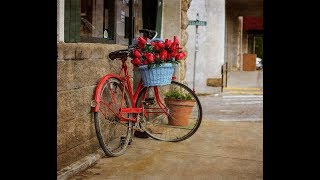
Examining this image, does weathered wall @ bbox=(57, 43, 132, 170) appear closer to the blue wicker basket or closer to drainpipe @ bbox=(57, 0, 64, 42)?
drainpipe @ bbox=(57, 0, 64, 42)

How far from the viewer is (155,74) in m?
4.19

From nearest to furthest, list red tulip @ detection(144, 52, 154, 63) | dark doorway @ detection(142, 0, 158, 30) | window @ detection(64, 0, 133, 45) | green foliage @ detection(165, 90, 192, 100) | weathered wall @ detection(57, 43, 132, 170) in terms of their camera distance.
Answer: weathered wall @ detection(57, 43, 132, 170), red tulip @ detection(144, 52, 154, 63), window @ detection(64, 0, 133, 45), green foliage @ detection(165, 90, 192, 100), dark doorway @ detection(142, 0, 158, 30)

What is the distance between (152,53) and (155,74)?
9.5 inches

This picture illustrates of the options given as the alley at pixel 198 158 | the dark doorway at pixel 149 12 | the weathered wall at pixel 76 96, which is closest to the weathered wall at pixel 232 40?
the dark doorway at pixel 149 12

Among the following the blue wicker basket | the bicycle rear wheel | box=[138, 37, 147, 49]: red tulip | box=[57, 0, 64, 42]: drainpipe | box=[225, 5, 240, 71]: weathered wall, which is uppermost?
box=[225, 5, 240, 71]: weathered wall

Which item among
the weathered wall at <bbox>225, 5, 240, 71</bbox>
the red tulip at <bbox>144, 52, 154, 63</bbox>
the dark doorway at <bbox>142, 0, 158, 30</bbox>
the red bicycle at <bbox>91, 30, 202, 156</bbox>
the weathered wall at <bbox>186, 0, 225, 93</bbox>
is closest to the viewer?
the red bicycle at <bbox>91, 30, 202, 156</bbox>

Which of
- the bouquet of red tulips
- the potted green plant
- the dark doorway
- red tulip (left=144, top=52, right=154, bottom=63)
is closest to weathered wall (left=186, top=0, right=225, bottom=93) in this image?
the dark doorway

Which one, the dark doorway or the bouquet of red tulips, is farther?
the dark doorway

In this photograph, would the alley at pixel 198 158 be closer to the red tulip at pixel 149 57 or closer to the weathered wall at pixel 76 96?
the weathered wall at pixel 76 96

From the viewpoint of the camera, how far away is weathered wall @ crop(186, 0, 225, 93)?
11377 millimetres

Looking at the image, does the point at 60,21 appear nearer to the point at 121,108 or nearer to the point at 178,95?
the point at 121,108

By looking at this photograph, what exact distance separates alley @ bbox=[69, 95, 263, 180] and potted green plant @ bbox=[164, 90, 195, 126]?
1.05 ft
